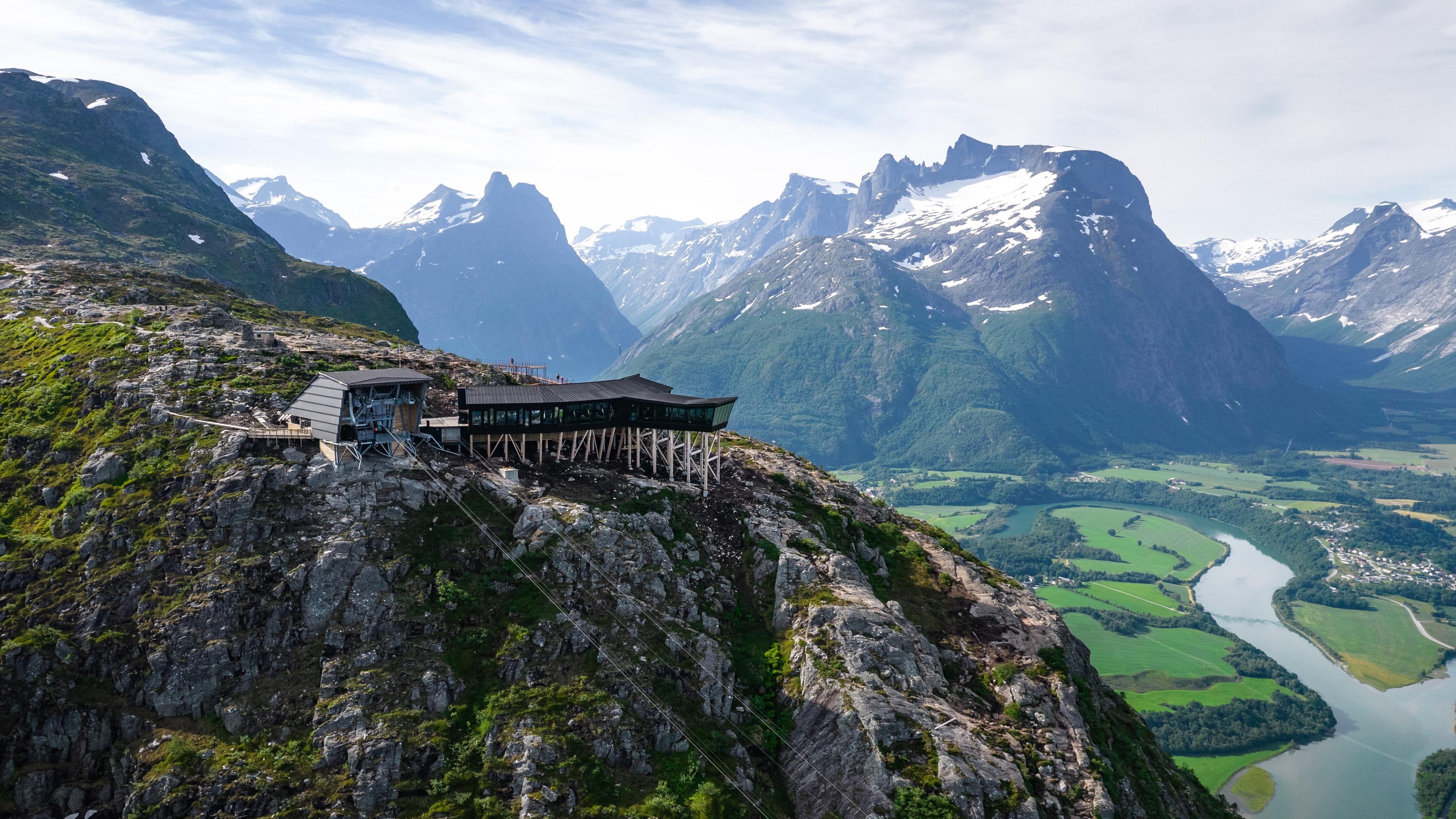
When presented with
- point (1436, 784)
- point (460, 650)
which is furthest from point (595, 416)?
point (1436, 784)

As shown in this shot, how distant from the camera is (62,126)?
648ft

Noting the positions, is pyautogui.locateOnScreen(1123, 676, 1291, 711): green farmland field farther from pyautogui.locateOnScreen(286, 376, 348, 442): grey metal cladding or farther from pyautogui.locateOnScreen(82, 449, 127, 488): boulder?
pyautogui.locateOnScreen(82, 449, 127, 488): boulder

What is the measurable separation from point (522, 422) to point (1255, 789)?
498ft

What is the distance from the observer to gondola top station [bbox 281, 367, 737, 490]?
60250 mm

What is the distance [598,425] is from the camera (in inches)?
2825

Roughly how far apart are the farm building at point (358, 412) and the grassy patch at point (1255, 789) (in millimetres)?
154347

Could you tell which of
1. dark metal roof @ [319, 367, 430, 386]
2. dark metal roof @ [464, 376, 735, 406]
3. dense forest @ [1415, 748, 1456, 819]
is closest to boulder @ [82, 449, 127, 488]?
dark metal roof @ [319, 367, 430, 386]

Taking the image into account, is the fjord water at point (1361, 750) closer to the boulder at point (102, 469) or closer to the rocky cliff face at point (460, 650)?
the rocky cliff face at point (460, 650)

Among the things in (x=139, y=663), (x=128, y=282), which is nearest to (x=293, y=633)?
(x=139, y=663)

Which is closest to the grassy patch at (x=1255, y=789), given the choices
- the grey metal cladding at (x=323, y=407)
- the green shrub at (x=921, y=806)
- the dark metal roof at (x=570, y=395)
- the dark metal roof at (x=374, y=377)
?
the green shrub at (x=921, y=806)

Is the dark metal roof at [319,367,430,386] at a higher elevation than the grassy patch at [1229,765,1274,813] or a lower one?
higher

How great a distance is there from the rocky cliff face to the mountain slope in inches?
4436

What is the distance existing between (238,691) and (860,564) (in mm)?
50042

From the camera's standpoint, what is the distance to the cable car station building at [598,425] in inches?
2660
